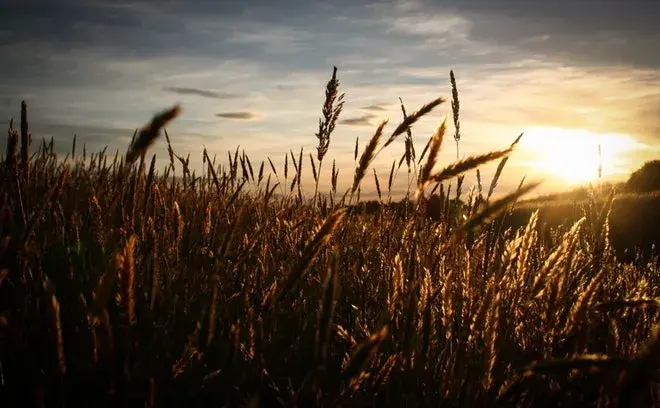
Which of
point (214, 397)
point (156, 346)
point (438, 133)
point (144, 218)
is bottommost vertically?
point (214, 397)

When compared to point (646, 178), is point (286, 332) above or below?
below

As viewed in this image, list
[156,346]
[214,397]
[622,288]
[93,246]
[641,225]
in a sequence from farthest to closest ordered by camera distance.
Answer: [641,225] → [622,288] → [93,246] → [156,346] → [214,397]

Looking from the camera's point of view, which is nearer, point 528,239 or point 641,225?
point 528,239

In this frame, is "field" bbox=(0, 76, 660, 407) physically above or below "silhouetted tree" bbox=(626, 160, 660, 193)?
below

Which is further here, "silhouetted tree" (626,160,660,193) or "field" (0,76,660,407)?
"silhouetted tree" (626,160,660,193)

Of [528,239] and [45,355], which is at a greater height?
[528,239]

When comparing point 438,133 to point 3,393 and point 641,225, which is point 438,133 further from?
point 641,225

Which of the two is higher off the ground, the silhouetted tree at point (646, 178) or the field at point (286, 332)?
the silhouetted tree at point (646, 178)

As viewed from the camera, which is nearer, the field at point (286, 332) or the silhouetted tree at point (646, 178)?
the field at point (286, 332)

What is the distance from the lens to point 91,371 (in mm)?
1608

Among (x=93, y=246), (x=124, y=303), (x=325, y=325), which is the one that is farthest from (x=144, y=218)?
(x=325, y=325)

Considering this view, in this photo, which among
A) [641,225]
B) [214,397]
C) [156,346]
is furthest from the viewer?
[641,225]

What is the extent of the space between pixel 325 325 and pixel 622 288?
375 centimetres

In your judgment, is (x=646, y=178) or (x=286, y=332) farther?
(x=646, y=178)
